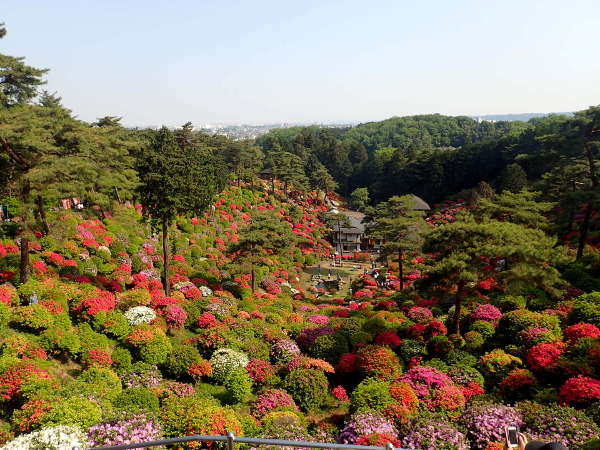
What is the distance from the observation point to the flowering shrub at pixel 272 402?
1255 cm

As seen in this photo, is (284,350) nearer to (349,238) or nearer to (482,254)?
(482,254)

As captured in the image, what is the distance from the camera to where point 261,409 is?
41.1 feet

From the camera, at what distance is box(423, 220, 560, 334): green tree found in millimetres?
15469

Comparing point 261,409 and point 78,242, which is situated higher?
point 78,242

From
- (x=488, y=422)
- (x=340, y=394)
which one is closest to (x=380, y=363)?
(x=340, y=394)

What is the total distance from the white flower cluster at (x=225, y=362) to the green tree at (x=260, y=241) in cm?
1159

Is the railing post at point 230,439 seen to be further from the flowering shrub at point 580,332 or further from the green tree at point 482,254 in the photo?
the flowering shrub at point 580,332

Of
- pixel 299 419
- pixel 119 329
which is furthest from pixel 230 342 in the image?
pixel 299 419

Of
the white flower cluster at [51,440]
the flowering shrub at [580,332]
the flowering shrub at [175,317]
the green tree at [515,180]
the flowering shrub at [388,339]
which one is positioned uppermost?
the green tree at [515,180]

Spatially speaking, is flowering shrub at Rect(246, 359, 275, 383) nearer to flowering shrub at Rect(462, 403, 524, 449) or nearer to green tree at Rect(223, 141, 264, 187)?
flowering shrub at Rect(462, 403, 524, 449)

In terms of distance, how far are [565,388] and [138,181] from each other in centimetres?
2032

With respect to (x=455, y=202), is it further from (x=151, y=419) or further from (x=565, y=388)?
(x=151, y=419)

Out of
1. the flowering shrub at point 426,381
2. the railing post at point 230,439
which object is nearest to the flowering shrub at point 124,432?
the railing post at point 230,439

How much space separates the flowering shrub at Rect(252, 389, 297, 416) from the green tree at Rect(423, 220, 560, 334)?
7182mm
